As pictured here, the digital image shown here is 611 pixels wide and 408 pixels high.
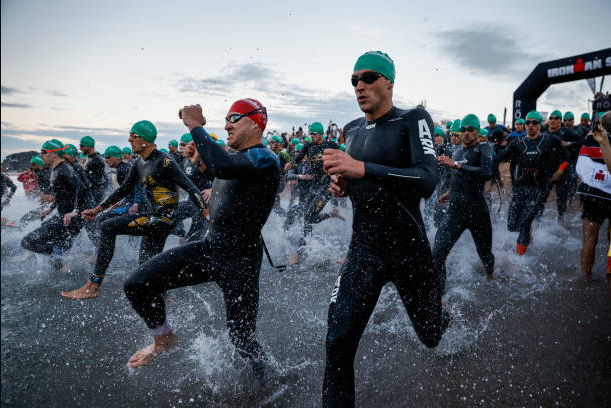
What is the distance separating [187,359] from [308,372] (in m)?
1.13

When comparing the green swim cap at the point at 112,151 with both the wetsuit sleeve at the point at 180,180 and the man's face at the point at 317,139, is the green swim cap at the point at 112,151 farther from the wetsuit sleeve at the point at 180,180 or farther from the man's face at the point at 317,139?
the man's face at the point at 317,139

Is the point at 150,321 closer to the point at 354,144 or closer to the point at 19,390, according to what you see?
the point at 19,390

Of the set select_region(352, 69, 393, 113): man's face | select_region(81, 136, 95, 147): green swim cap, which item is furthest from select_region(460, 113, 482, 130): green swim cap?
select_region(81, 136, 95, 147): green swim cap

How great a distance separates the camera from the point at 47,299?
4824 mm

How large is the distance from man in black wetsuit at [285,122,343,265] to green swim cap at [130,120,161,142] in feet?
9.95

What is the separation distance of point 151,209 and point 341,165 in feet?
10.8

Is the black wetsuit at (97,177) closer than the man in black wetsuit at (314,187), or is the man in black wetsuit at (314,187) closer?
the man in black wetsuit at (314,187)

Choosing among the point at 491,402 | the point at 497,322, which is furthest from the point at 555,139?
the point at 491,402

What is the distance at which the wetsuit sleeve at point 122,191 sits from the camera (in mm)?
4262

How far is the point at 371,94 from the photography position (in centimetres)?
238

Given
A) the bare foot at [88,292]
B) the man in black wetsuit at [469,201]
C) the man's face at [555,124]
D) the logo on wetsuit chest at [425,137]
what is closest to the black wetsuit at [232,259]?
the logo on wetsuit chest at [425,137]

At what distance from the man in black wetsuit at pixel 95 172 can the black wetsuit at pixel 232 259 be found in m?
5.53

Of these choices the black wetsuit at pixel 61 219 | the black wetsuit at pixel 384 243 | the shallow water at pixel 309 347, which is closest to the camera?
the black wetsuit at pixel 384 243

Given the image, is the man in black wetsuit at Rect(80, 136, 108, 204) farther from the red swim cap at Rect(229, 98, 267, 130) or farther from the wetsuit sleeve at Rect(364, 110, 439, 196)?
the wetsuit sleeve at Rect(364, 110, 439, 196)
